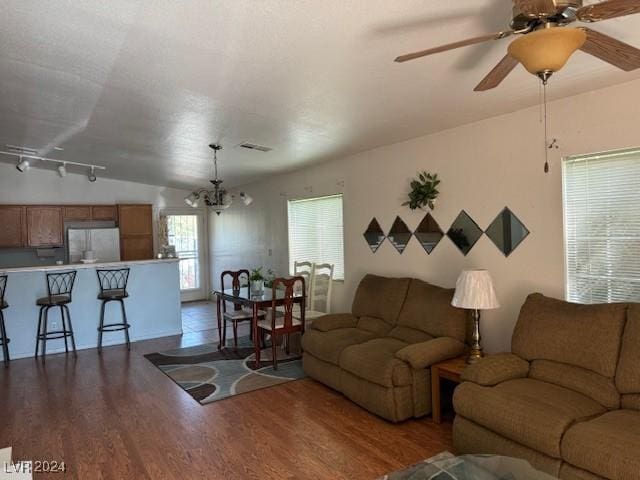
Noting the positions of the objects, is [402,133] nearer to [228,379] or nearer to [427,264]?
[427,264]

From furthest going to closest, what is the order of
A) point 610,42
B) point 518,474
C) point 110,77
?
1. point 110,77
2. point 518,474
3. point 610,42

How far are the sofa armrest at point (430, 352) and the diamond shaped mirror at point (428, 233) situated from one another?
1.05 m

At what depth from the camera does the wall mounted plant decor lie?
4.18m

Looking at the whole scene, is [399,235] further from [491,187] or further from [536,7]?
[536,7]

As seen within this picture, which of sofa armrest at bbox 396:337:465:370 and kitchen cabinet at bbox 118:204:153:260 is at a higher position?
kitchen cabinet at bbox 118:204:153:260

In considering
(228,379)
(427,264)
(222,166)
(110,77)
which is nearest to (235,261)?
(222,166)

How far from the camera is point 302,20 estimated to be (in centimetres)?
221

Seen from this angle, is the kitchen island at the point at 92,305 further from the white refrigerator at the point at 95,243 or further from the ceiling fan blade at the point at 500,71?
the ceiling fan blade at the point at 500,71

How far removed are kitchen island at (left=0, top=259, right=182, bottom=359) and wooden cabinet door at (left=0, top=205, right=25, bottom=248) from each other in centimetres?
209

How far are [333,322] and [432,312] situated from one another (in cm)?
109

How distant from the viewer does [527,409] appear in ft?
7.79

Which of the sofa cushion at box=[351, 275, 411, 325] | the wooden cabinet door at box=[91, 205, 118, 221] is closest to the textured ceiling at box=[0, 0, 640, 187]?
the sofa cushion at box=[351, 275, 411, 325]

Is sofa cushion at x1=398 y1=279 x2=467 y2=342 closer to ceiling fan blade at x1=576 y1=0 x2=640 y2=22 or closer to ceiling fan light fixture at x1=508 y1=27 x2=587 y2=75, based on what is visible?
ceiling fan light fixture at x1=508 y1=27 x2=587 y2=75

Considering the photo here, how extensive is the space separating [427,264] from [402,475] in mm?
2522
